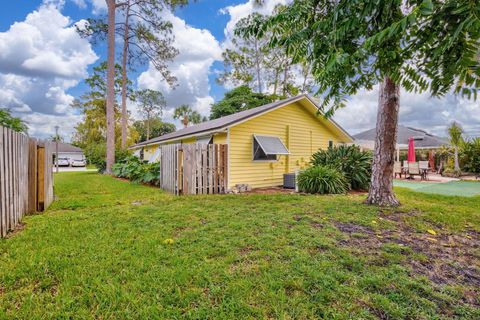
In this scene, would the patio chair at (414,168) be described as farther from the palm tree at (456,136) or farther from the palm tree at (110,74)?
the palm tree at (110,74)

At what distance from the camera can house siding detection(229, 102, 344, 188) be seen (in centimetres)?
1038

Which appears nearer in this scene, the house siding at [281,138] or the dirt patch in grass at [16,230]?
the dirt patch in grass at [16,230]

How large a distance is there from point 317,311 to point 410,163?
15888mm

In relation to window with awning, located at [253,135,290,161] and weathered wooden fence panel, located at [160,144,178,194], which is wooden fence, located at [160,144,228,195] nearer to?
weathered wooden fence panel, located at [160,144,178,194]

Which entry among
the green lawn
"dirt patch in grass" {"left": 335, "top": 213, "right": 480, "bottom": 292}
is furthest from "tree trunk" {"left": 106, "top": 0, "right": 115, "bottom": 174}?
Result: "dirt patch in grass" {"left": 335, "top": 213, "right": 480, "bottom": 292}

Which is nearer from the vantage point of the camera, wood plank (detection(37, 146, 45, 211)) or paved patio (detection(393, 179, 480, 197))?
wood plank (detection(37, 146, 45, 211))

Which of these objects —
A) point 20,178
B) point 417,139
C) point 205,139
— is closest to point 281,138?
point 205,139

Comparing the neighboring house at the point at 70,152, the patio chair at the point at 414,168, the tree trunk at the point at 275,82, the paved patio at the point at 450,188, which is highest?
the tree trunk at the point at 275,82

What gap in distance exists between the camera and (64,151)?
4272cm

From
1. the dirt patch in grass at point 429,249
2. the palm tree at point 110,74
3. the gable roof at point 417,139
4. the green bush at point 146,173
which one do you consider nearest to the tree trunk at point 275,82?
the gable roof at point 417,139

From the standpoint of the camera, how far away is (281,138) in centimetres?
1196

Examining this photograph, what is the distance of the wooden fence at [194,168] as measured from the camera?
28.4ft

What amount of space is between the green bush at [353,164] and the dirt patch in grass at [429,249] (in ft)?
18.0

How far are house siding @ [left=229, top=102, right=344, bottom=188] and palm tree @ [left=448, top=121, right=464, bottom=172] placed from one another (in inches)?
368
